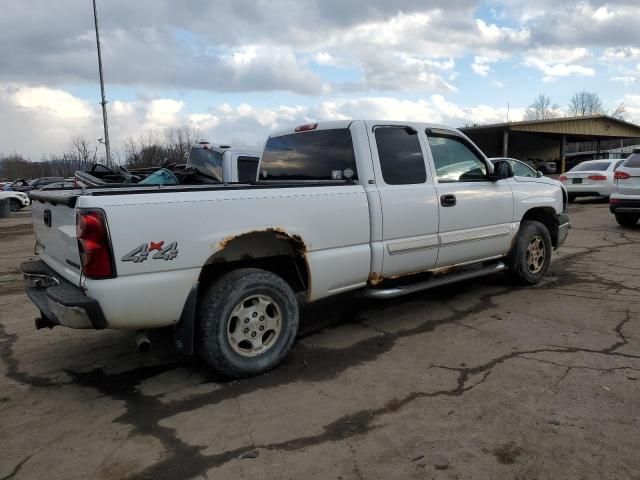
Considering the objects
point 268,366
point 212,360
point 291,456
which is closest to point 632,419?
point 291,456

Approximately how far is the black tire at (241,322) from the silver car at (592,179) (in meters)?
15.5

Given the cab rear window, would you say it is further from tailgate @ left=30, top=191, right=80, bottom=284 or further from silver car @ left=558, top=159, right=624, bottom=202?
silver car @ left=558, top=159, right=624, bottom=202

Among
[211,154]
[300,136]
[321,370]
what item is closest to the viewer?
[321,370]

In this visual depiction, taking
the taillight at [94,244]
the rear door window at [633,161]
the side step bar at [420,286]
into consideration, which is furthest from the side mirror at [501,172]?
the rear door window at [633,161]

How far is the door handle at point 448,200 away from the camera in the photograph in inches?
199

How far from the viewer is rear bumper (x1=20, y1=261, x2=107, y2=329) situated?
3236mm

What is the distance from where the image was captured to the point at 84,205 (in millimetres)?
3172

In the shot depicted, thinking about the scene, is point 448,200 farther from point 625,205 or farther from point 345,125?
point 625,205

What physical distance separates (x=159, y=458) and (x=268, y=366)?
1.21m

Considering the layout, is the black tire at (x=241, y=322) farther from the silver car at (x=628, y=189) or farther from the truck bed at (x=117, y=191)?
the silver car at (x=628, y=189)

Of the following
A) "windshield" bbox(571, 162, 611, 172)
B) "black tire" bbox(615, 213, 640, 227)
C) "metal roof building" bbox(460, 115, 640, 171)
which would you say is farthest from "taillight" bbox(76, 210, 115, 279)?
"metal roof building" bbox(460, 115, 640, 171)

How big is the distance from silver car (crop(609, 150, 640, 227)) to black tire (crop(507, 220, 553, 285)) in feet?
17.0

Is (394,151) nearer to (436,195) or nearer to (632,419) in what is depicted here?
(436,195)

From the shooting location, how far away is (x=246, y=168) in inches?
333
